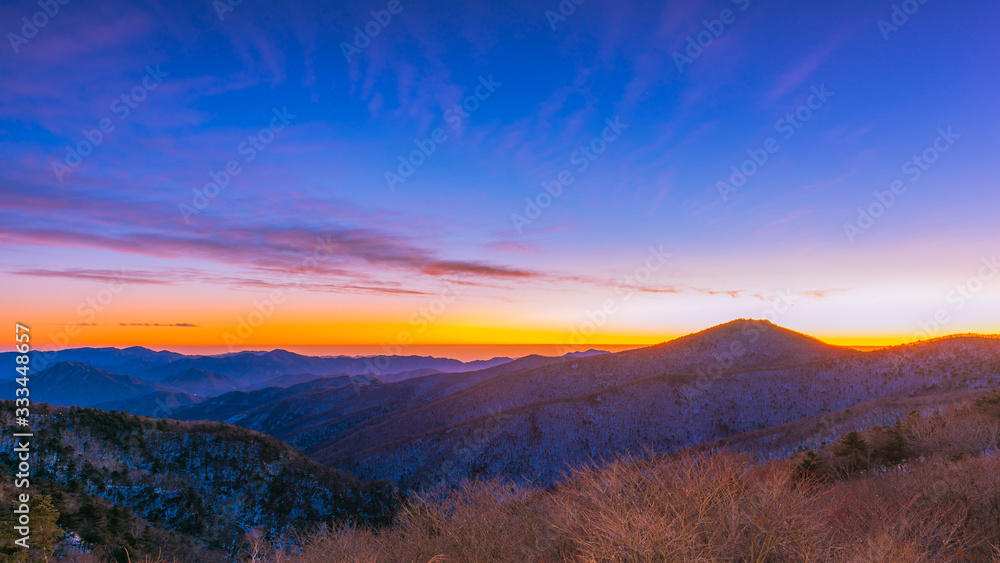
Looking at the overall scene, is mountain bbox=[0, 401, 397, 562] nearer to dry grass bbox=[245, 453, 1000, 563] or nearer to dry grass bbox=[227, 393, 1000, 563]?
dry grass bbox=[227, 393, 1000, 563]

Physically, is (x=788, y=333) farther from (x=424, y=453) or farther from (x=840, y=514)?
(x=840, y=514)

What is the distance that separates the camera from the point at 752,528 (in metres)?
11.8

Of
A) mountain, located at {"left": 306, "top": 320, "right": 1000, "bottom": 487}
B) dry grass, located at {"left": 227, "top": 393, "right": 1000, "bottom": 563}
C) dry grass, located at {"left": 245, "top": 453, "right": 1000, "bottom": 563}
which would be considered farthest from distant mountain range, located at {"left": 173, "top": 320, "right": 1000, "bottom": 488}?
dry grass, located at {"left": 245, "top": 453, "right": 1000, "bottom": 563}

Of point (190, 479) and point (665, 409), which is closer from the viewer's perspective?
point (190, 479)

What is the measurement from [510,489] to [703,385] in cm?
7810

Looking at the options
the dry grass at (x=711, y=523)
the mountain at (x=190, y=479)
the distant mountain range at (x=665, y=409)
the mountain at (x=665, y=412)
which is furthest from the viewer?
the distant mountain range at (x=665, y=409)

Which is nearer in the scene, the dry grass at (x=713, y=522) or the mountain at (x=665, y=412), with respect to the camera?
the dry grass at (x=713, y=522)

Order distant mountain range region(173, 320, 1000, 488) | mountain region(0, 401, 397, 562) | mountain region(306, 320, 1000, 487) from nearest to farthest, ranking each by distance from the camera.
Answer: mountain region(0, 401, 397, 562)
mountain region(306, 320, 1000, 487)
distant mountain range region(173, 320, 1000, 488)

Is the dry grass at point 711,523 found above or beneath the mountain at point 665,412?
above

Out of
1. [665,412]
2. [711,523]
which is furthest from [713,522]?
[665,412]

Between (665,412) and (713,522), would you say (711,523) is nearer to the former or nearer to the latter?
(713,522)

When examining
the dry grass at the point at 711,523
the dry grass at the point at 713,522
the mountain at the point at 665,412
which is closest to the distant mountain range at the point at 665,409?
the mountain at the point at 665,412

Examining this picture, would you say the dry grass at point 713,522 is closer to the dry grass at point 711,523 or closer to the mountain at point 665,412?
the dry grass at point 711,523

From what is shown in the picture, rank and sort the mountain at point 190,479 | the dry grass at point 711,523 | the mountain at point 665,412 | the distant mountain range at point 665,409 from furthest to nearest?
the distant mountain range at point 665,409
the mountain at point 665,412
the mountain at point 190,479
the dry grass at point 711,523
